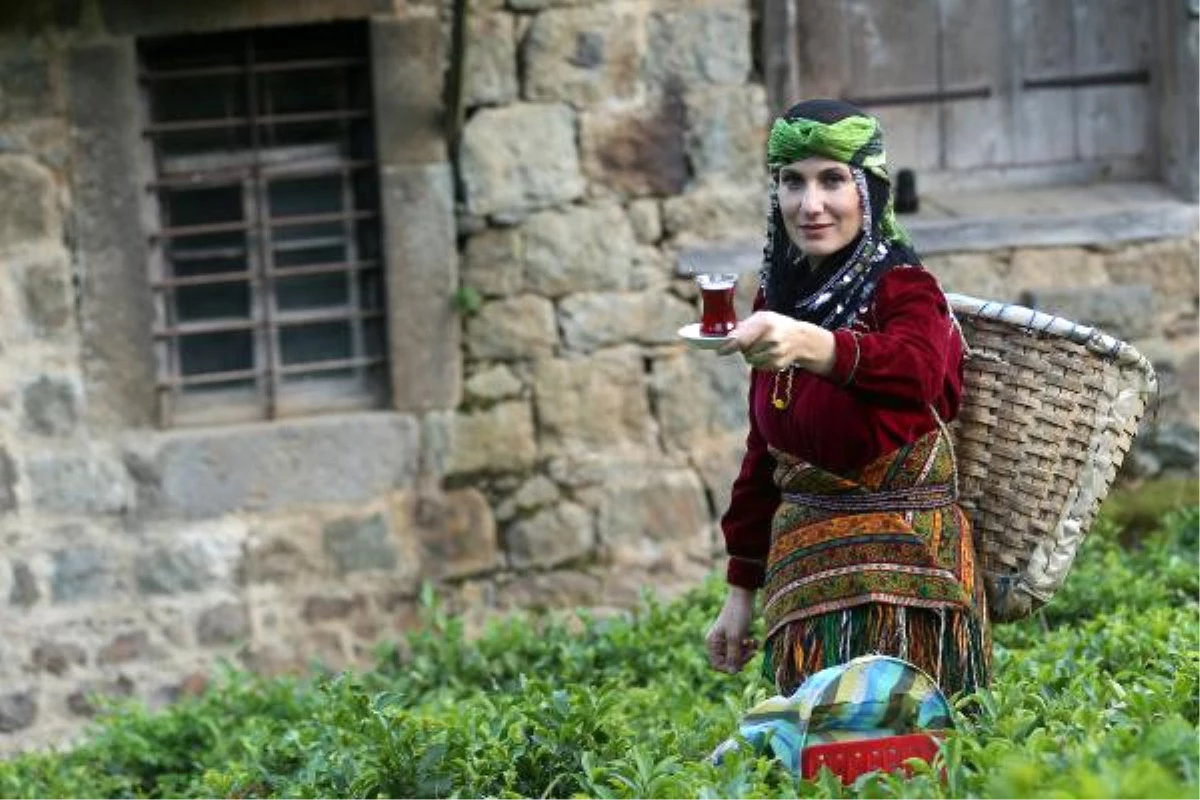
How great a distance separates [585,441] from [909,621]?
10.1 feet

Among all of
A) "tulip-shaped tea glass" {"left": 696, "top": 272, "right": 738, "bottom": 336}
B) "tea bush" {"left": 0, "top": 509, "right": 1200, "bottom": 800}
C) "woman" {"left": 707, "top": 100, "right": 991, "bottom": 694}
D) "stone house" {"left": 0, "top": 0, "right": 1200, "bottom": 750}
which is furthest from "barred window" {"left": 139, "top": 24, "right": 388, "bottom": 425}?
"tulip-shaped tea glass" {"left": 696, "top": 272, "right": 738, "bottom": 336}

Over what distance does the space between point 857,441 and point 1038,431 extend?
0.44 meters

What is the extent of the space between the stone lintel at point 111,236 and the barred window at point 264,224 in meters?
0.07

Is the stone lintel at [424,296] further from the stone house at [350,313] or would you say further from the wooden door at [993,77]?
the wooden door at [993,77]

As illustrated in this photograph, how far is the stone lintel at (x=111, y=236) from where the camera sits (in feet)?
20.5

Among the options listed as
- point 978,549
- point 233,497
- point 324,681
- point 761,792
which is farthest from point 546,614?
point 761,792

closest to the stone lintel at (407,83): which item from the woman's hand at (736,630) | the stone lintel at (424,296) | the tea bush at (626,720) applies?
the stone lintel at (424,296)

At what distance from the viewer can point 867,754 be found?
10.8 ft

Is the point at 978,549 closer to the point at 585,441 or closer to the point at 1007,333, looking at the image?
the point at 1007,333

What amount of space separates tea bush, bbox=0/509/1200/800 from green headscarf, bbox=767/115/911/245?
85 centimetres

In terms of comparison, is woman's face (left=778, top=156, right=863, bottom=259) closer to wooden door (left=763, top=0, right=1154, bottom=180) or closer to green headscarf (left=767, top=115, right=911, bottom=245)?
green headscarf (left=767, top=115, right=911, bottom=245)

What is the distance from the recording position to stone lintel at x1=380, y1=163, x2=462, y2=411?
6.44m

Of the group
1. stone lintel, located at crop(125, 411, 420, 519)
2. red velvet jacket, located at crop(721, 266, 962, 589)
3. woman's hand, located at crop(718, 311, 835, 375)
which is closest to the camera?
woman's hand, located at crop(718, 311, 835, 375)

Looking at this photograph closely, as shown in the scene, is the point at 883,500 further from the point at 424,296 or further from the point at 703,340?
the point at 424,296
